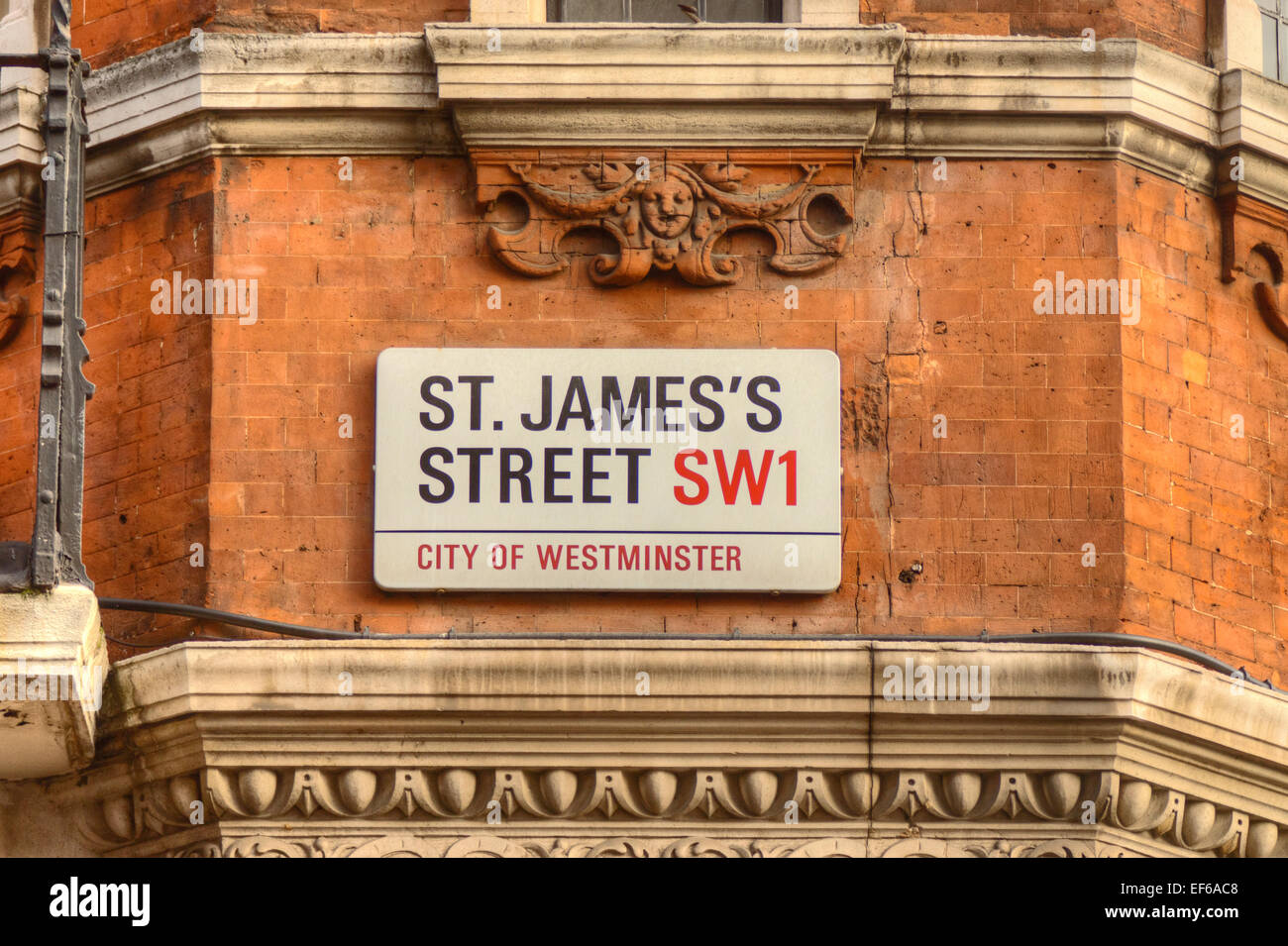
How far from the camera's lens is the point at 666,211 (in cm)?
1350

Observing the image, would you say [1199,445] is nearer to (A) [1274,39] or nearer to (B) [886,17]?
(A) [1274,39]

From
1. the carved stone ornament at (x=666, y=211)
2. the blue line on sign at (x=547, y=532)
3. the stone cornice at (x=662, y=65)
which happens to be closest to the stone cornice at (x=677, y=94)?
the stone cornice at (x=662, y=65)

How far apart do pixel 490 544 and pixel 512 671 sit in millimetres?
712

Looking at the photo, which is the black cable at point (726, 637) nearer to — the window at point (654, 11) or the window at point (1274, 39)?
the window at point (654, 11)

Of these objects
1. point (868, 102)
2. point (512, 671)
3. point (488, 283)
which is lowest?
point (512, 671)

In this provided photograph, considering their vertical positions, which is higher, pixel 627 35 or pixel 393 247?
pixel 627 35

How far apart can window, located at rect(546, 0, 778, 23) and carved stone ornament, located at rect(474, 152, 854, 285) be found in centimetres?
85

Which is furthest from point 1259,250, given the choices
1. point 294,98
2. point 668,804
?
point 294,98

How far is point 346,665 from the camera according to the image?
12.6 metres

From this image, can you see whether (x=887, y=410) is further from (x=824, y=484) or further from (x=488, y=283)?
(x=488, y=283)

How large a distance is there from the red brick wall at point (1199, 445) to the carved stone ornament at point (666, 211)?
150 cm

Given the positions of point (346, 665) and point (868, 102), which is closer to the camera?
point (346, 665)

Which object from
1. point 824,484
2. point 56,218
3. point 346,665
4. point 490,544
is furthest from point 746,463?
point 56,218

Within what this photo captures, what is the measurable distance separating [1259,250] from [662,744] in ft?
13.1
